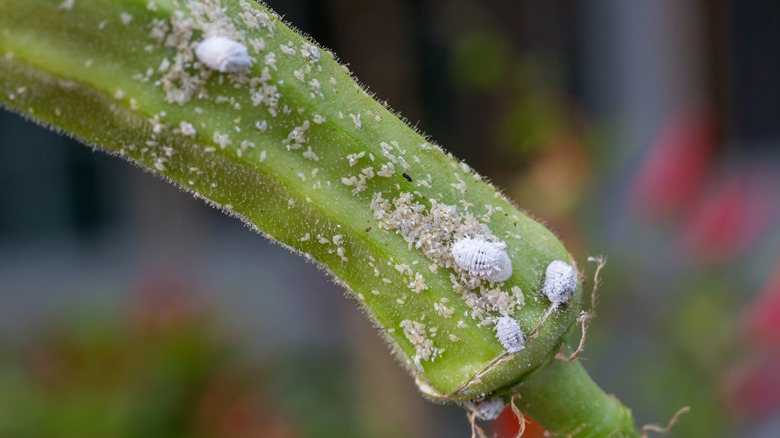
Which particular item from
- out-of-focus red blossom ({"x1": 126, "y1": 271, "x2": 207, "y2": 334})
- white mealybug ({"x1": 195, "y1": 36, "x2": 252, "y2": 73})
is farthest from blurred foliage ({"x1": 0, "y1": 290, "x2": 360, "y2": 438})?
white mealybug ({"x1": 195, "y1": 36, "x2": 252, "y2": 73})

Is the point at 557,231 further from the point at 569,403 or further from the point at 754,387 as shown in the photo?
the point at 569,403

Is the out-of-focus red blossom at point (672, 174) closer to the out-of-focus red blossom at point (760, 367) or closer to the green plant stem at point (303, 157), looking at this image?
the out-of-focus red blossom at point (760, 367)

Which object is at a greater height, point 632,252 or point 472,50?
point 472,50

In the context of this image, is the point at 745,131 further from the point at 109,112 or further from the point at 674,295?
the point at 109,112

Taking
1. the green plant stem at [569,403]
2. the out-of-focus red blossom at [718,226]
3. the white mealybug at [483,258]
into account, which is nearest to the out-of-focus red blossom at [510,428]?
the green plant stem at [569,403]

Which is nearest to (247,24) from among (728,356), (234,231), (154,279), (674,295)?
(728,356)
